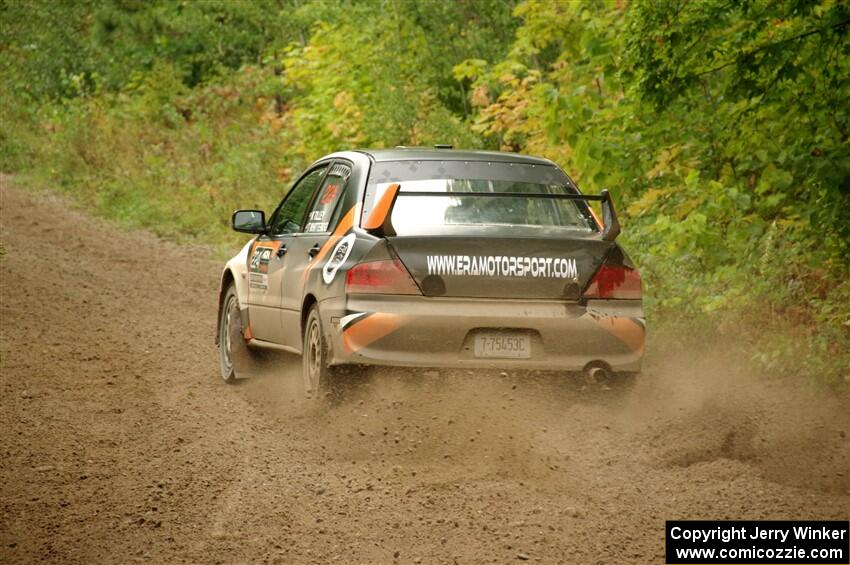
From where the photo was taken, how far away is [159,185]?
23875mm

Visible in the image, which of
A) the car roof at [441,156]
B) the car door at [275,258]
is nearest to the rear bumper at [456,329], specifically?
the car roof at [441,156]

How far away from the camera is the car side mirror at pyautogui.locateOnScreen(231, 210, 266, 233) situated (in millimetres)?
9250

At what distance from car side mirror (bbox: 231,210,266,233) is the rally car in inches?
40.8

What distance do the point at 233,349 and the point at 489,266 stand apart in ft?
10.3

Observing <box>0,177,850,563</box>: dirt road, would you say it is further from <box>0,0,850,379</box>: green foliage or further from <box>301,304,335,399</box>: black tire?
<box>0,0,850,379</box>: green foliage

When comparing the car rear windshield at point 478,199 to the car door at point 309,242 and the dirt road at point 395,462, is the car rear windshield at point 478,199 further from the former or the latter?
the dirt road at point 395,462

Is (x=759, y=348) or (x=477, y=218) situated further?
(x=759, y=348)

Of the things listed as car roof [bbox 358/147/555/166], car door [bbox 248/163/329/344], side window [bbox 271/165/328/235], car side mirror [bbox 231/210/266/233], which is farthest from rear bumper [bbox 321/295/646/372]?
car side mirror [bbox 231/210/266/233]

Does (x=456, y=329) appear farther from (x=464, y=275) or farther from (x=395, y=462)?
(x=395, y=462)

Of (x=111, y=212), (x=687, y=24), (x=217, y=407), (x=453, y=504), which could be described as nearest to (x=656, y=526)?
(x=453, y=504)

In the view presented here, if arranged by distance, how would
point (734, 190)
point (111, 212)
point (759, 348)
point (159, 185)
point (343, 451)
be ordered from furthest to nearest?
point (159, 185), point (111, 212), point (734, 190), point (759, 348), point (343, 451)

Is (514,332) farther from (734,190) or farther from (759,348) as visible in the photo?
(734,190)

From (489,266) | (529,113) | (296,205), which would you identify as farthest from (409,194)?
(529,113)

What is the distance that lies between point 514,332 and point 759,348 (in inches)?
126
